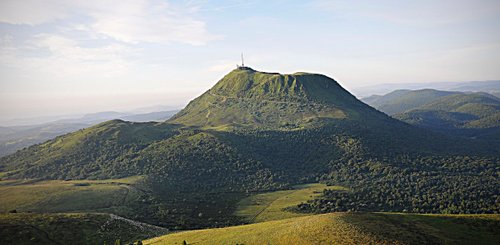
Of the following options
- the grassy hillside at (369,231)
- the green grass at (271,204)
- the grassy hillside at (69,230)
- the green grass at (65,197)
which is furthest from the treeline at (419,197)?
the green grass at (65,197)

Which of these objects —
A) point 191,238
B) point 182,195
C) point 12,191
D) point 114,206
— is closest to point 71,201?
point 114,206

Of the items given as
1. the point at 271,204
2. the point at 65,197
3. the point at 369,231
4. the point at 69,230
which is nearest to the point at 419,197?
the point at 271,204

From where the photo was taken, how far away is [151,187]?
193375 mm

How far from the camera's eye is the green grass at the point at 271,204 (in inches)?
6063

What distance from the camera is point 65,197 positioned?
546 feet

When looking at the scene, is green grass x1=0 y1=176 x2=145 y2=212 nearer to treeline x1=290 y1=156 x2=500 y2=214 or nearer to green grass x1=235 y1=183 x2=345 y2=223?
green grass x1=235 y1=183 x2=345 y2=223

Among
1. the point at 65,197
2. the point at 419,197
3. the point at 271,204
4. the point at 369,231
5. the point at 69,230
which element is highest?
the point at 369,231

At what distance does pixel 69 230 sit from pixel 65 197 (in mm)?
71881

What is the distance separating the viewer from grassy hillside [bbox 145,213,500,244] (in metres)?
70.5

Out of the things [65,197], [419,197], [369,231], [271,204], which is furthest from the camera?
[271,204]

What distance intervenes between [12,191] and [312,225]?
546ft

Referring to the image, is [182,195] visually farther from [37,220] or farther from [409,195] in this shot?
[409,195]

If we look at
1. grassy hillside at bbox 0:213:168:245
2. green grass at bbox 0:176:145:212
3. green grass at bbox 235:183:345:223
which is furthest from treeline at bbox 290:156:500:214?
green grass at bbox 0:176:145:212

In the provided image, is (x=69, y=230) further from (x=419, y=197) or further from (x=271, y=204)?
(x=419, y=197)
